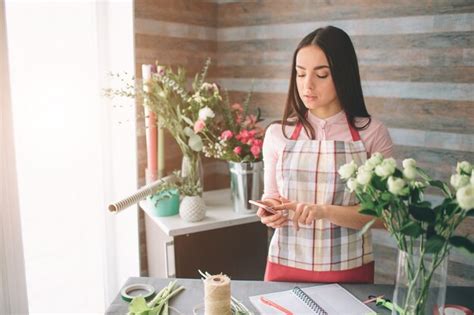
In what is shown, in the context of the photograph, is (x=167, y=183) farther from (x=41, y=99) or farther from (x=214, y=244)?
(x=41, y=99)

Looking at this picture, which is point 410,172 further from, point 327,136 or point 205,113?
point 205,113

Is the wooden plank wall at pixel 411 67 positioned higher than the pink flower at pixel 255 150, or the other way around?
the wooden plank wall at pixel 411 67

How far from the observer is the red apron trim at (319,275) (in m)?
1.53

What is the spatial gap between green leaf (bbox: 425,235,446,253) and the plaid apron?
0.57 m

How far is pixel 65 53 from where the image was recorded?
7.11ft

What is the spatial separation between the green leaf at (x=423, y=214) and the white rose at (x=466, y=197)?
78mm

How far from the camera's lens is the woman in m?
1.46

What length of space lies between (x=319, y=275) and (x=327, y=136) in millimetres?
448

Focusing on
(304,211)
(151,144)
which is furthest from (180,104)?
(304,211)

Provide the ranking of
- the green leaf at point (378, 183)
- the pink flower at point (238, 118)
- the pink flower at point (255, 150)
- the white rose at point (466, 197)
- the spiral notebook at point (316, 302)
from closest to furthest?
the white rose at point (466, 197)
the green leaf at point (378, 183)
the spiral notebook at point (316, 302)
the pink flower at point (255, 150)
the pink flower at point (238, 118)

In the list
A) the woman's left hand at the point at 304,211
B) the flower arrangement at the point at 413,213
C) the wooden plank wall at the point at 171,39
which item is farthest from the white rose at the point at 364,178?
the wooden plank wall at the point at 171,39

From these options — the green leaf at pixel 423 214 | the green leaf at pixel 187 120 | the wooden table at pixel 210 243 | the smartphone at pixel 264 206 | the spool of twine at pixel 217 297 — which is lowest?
the wooden table at pixel 210 243

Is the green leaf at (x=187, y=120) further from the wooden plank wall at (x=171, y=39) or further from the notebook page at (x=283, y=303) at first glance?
the notebook page at (x=283, y=303)

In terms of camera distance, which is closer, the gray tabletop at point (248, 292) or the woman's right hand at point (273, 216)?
the gray tabletop at point (248, 292)
